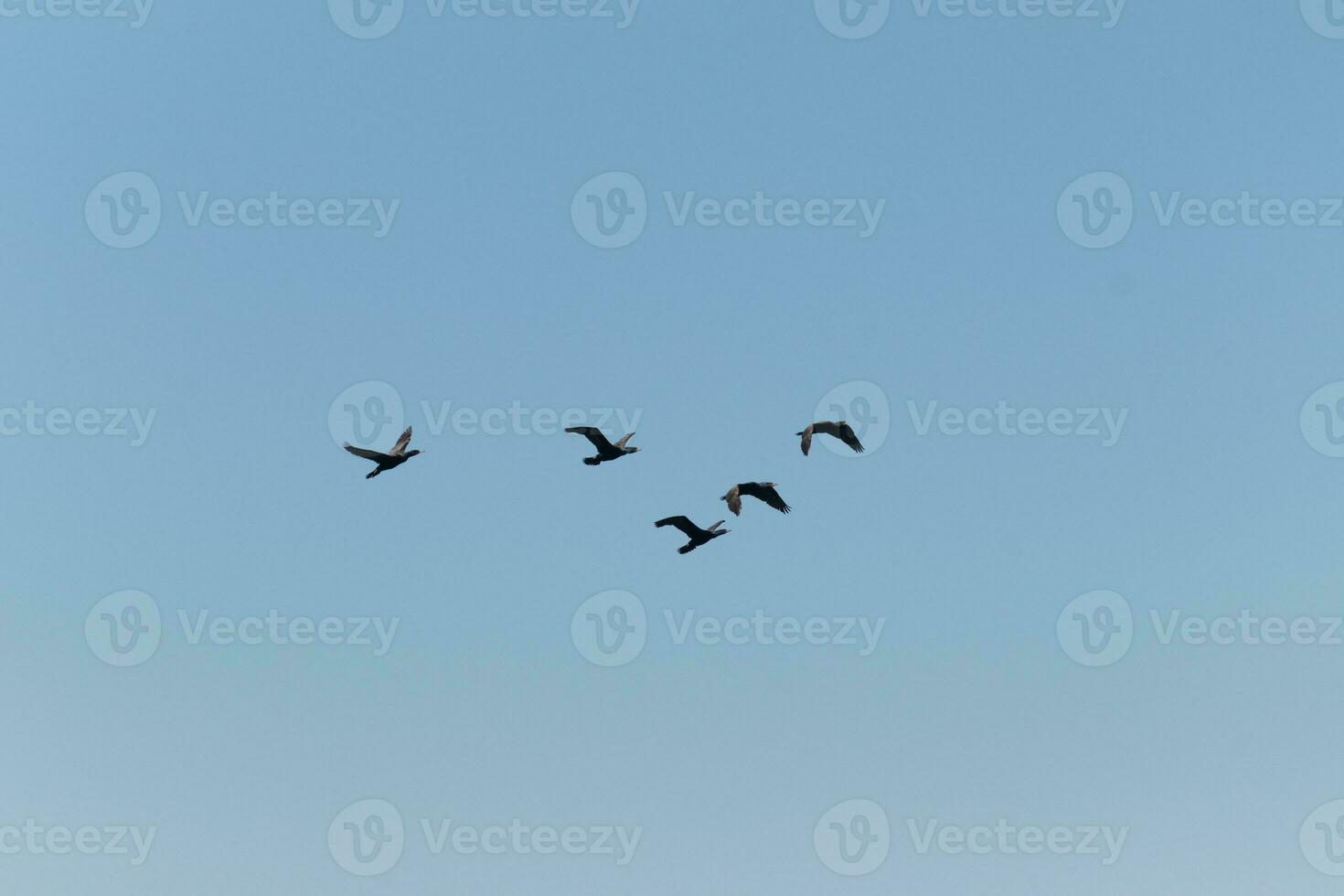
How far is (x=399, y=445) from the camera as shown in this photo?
64125mm

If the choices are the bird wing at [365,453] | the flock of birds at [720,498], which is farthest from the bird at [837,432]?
the bird wing at [365,453]

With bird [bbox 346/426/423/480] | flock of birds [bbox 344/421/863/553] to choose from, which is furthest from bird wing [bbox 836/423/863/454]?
bird [bbox 346/426/423/480]

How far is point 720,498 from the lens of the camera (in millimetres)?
61719

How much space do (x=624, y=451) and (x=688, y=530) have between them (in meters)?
2.96

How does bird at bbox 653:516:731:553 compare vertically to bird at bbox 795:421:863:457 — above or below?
below

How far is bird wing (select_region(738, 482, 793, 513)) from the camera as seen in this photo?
6262cm

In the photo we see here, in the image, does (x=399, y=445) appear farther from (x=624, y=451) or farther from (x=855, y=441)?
(x=855, y=441)

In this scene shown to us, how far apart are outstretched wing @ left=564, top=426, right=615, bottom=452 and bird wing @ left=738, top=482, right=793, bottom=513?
357cm

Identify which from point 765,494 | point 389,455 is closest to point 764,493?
point 765,494

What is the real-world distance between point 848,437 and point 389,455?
11.7m

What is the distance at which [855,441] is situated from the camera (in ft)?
205

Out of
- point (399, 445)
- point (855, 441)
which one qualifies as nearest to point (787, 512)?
point (855, 441)

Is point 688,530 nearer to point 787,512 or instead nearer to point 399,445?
point 787,512

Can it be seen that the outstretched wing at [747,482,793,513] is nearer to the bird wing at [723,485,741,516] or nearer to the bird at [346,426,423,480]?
the bird wing at [723,485,741,516]
